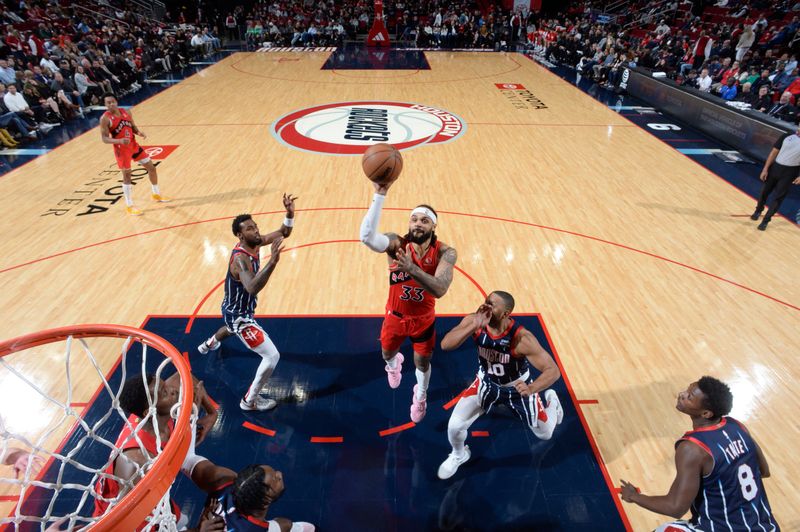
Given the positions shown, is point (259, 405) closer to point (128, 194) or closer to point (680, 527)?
point (680, 527)

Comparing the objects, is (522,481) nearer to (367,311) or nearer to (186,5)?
(367,311)

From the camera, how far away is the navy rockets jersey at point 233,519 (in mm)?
2539

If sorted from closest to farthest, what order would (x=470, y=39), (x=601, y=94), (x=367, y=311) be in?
(x=367, y=311) < (x=601, y=94) < (x=470, y=39)

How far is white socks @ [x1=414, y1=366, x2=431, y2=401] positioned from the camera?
4164 mm

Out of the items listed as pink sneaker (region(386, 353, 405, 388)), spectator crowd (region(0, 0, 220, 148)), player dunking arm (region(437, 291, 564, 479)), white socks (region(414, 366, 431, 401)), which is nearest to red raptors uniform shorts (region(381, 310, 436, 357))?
white socks (region(414, 366, 431, 401))

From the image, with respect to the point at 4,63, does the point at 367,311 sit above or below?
below

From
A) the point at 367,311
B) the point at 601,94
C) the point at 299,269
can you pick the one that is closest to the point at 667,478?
the point at 367,311

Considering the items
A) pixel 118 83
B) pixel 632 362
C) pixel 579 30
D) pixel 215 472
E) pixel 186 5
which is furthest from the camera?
pixel 186 5

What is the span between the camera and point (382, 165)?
350 centimetres

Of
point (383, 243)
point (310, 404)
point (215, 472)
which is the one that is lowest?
point (310, 404)

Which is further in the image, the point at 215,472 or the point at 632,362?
the point at 632,362

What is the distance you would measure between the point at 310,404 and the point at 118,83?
47.8 feet

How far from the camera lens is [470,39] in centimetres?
2361

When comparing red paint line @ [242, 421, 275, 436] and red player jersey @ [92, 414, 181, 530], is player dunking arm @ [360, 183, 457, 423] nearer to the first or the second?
red paint line @ [242, 421, 275, 436]
